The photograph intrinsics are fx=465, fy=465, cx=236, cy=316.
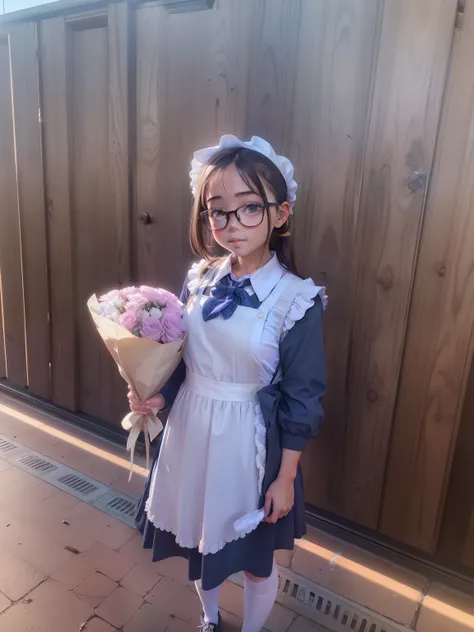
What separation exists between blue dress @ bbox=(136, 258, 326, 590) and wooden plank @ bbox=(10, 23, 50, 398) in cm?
187

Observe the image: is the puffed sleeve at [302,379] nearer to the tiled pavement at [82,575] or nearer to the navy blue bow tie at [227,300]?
the navy blue bow tie at [227,300]

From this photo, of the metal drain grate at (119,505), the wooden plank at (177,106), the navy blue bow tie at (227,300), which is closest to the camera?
the navy blue bow tie at (227,300)

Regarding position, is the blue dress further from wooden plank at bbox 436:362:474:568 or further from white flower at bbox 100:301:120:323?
wooden plank at bbox 436:362:474:568

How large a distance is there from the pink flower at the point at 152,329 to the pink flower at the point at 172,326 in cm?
2

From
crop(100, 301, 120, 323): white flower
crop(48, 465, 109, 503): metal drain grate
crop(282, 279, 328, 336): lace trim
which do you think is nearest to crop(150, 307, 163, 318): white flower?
crop(100, 301, 120, 323): white flower

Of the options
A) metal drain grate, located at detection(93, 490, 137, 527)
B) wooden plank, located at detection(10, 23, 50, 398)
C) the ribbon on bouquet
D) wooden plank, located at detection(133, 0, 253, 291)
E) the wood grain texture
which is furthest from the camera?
wooden plank, located at detection(10, 23, 50, 398)

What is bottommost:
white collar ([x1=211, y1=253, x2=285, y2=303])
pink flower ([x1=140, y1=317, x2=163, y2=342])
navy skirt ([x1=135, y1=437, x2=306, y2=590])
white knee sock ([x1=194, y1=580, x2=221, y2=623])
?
white knee sock ([x1=194, y1=580, x2=221, y2=623])

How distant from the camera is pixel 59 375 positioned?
3.20 meters

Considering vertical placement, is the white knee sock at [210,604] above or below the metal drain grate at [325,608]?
above

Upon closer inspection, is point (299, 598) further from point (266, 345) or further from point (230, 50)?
point (230, 50)

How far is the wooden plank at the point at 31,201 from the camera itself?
285 cm

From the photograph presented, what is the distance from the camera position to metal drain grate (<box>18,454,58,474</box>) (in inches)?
106

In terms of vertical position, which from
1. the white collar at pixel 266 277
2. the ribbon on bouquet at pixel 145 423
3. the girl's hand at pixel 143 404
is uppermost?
the white collar at pixel 266 277

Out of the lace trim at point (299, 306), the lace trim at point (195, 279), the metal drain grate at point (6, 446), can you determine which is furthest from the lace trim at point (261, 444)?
the metal drain grate at point (6, 446)
